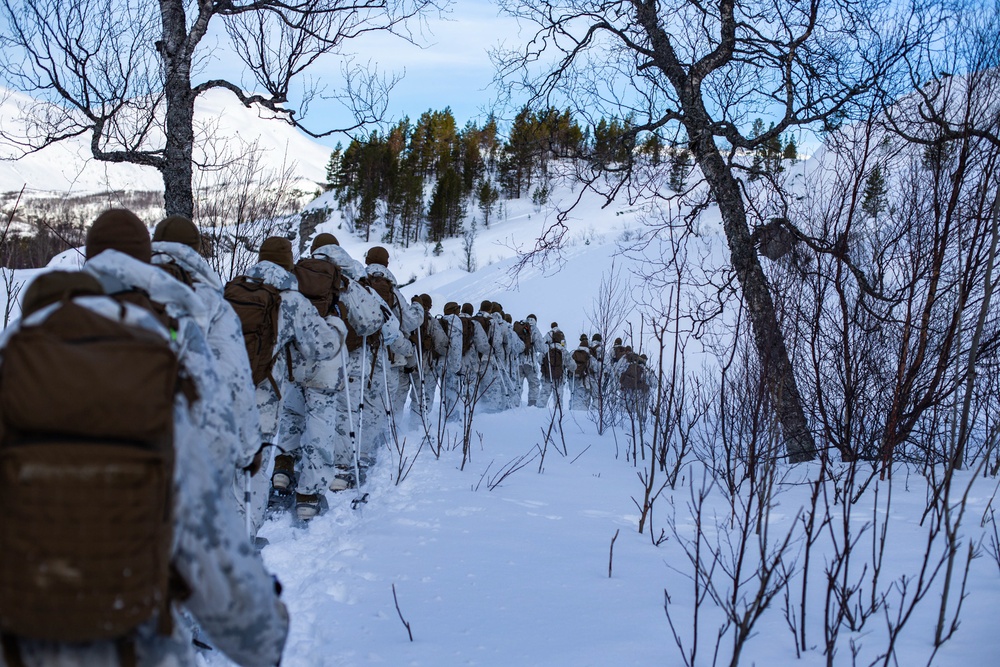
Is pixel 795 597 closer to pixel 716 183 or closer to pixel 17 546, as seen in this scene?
pixel 17 546

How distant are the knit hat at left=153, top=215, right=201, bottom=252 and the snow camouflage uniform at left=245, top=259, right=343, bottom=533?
4.23 ft

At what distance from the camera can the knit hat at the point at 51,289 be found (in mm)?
1253

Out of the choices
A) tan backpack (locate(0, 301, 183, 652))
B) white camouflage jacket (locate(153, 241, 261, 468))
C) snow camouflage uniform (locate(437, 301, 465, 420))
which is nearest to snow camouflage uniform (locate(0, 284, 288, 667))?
tan backpack (locate(0, 301, 183, 652))

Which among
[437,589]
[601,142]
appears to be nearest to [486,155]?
[601,142]

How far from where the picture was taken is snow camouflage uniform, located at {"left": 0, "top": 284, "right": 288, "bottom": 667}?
1.31 metres

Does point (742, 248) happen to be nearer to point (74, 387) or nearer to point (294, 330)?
point (294, 330)

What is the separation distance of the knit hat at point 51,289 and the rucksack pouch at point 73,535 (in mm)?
293

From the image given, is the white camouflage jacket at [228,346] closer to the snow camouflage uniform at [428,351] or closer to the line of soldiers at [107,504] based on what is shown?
the line of soldiers at [107,504]

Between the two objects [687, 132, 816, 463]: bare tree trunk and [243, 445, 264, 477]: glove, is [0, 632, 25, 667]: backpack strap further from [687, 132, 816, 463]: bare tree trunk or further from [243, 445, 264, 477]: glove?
[687, 132, 816, 463]: bare tree trunk

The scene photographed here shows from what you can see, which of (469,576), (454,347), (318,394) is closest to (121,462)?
(469,576)

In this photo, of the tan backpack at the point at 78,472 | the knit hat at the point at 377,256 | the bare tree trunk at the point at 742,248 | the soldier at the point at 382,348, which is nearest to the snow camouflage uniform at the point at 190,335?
the tan backpack at the point at 78,472

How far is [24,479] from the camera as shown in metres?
1.09

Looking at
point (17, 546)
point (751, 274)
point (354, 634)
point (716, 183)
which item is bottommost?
point (354, 634)

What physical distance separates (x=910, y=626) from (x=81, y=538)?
3167 mm
